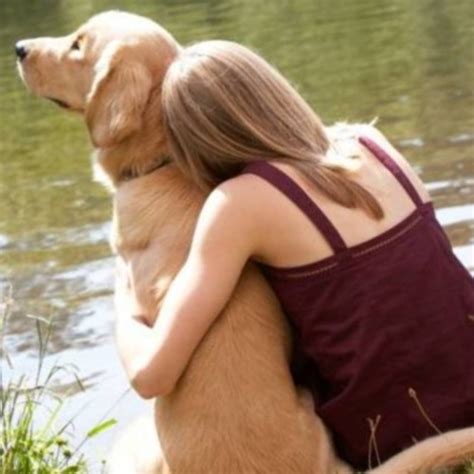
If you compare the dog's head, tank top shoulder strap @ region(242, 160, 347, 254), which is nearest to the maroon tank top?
tank top shoulder strap @ region(242, 160, 347, 254)

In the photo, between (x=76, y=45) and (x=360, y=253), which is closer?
(x=360, y=253)

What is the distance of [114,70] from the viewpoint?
15.6ft

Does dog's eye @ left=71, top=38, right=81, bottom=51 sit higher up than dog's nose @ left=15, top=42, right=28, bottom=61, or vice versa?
dog's eye @ left=71, top=38, right=81, bottom=51

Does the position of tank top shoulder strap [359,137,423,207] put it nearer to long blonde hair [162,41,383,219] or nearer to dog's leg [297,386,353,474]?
long blonde hair [162,41,383,219]

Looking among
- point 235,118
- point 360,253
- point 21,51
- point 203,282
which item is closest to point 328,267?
point 360,253

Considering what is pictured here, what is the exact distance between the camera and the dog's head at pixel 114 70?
4688mm

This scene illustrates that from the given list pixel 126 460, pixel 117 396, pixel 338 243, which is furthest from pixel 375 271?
pixel 117 396

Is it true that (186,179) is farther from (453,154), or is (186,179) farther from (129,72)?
(453,154)

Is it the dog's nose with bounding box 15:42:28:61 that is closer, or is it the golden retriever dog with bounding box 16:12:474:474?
the golden retriever dog with bounding box 16:12:474:474

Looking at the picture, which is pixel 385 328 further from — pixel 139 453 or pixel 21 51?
pixel 21 51

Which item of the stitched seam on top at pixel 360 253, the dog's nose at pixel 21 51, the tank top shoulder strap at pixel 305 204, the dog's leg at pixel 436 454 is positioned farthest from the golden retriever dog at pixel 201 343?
the dog's nose at pixel 21 51

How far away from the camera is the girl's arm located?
13.6 feet

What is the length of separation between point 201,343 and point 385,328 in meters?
0.53

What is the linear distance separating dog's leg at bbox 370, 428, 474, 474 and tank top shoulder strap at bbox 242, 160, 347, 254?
0.60 meters
